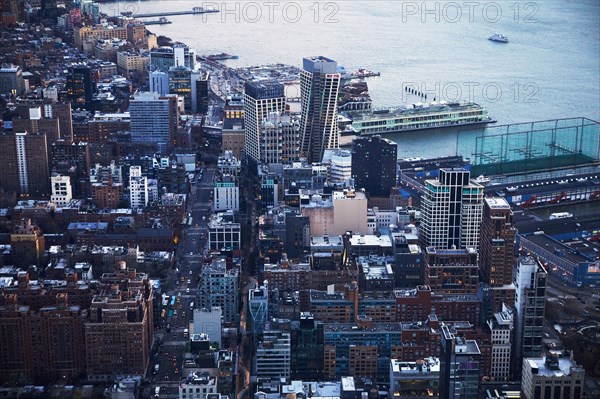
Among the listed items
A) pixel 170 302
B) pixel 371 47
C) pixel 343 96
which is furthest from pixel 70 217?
pixel 371 47

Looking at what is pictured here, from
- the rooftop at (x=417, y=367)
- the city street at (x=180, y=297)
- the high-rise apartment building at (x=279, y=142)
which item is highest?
the high-rise apartment building at (x=279, y=142)

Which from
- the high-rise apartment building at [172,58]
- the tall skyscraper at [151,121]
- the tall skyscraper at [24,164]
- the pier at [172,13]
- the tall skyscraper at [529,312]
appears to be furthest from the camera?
the pier at [172,13]

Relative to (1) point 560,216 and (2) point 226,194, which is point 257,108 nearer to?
(2) point 226,194

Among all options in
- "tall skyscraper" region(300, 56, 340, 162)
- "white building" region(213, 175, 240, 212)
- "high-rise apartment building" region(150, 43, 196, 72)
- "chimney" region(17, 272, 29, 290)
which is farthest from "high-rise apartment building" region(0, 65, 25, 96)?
"chimney" region(17, 272, 29, 290)

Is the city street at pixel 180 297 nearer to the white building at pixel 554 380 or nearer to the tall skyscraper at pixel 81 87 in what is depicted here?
the white building at pixel 554 380

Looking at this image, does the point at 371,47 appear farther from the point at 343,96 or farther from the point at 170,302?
the point at 170,302

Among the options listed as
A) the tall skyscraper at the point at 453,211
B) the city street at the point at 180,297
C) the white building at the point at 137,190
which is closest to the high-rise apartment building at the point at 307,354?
the city street at the point at 180,297
